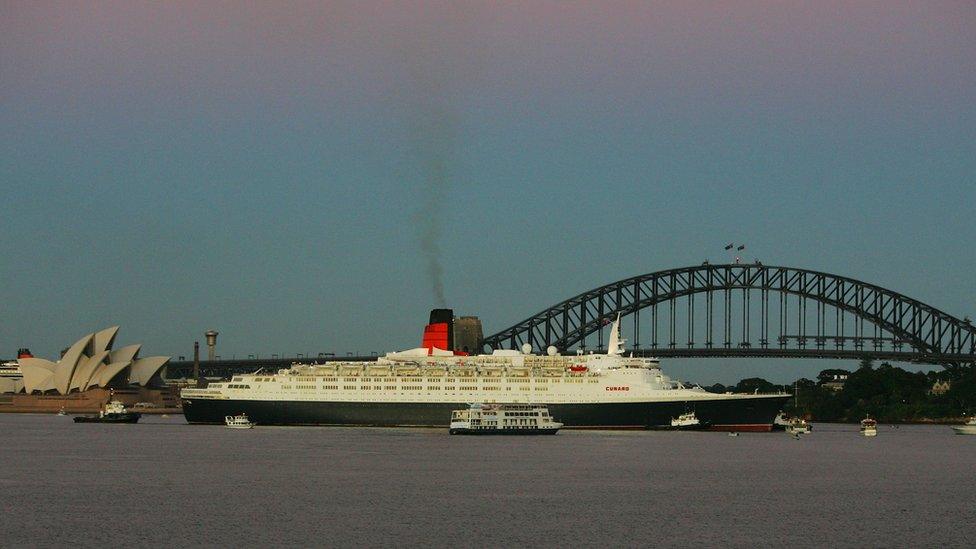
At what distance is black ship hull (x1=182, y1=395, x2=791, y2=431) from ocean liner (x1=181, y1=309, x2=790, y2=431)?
79 mm

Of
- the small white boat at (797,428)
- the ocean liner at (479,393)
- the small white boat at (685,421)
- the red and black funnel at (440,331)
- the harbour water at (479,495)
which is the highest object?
the red and black funnel at (440,331)

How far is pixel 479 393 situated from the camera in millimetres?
116125

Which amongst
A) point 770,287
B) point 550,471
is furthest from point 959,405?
point 550,471

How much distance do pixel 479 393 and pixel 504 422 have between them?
9.12m

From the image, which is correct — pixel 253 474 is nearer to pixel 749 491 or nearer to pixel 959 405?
pixel 749 491

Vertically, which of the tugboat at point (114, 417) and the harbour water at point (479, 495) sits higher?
the tugboat at point (114, 417)

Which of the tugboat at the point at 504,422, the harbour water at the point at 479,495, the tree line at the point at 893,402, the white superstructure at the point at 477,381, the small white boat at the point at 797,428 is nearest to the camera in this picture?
the harbour water at the point at 479,495

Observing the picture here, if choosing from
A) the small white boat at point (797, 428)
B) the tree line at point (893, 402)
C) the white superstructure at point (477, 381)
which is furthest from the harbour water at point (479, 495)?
the tree line at point (893, 402)

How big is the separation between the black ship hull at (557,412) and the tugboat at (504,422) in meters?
3.95

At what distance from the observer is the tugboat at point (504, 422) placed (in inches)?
4186

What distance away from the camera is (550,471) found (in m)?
66.2

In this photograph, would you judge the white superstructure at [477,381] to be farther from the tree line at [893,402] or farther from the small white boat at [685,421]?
the tree line at [893,402]

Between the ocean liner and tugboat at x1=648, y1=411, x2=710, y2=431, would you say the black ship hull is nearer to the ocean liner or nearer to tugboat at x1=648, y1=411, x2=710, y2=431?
A: the ocean liner

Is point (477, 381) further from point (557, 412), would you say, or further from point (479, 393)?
point (557, 412)
